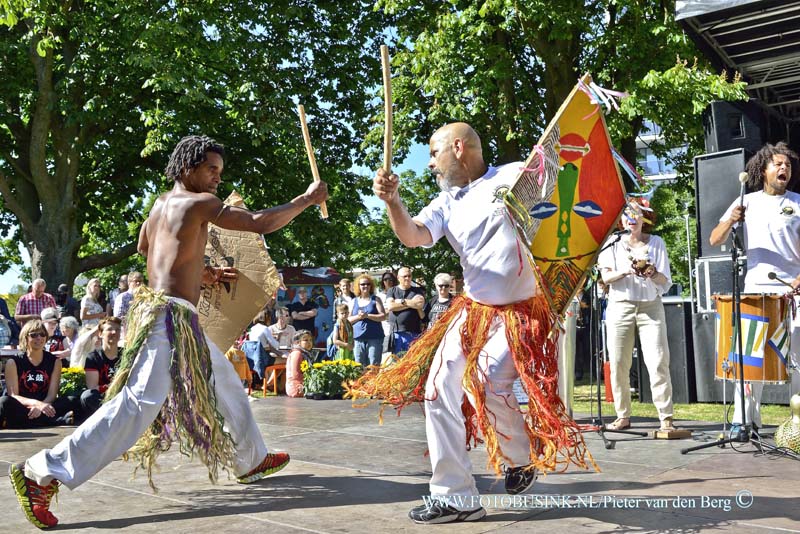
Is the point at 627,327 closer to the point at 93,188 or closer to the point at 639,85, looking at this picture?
the point at 639,85

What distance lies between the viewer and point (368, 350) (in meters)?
11.4

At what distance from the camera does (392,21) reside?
68.4ft

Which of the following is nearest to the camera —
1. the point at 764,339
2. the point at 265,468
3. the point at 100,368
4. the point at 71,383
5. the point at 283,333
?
the point at 265,468

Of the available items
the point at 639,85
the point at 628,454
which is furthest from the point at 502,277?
the point at 639,85

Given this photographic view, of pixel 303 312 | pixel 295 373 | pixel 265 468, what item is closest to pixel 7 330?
pixel 295 373

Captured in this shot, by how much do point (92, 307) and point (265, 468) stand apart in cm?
934

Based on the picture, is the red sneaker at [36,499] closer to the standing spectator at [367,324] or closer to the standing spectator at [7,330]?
the standing spectator at [367,324]

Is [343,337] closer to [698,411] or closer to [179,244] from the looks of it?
[698,411]

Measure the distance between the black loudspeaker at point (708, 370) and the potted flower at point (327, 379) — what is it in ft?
13.4

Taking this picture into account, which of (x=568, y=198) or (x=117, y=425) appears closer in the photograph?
(x=117, y=425)

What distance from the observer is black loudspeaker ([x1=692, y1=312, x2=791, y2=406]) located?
9148 millimetres

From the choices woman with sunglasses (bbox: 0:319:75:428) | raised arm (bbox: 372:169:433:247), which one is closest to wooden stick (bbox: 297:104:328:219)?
raised arm (bbox: 372:169:433:247)

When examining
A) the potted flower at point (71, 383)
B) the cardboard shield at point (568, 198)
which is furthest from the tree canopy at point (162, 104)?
the cardboard shield at point (568, 198)

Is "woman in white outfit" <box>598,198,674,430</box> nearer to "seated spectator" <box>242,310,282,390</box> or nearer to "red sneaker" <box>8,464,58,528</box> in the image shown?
"red sneaker" <box>8,464,58,528</box>
